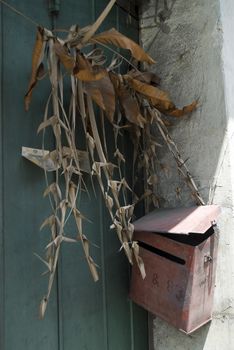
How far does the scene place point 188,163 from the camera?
1.58 meters

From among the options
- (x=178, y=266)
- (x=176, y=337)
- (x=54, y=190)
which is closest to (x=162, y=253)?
(x=178, y=266)

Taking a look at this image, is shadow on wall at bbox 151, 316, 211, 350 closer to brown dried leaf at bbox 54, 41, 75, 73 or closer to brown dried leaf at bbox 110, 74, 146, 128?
brown dried leaf at bbox 110, 74, 146, 128

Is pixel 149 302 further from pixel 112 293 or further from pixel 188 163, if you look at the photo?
pixel 188 163

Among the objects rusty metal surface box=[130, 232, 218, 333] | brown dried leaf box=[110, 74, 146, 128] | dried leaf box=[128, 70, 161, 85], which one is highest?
dried leaf box=[128, 70, 161, 85]

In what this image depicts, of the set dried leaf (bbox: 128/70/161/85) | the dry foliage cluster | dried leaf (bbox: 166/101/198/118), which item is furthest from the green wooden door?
dried leaf (bbox: 166/101/198/118)

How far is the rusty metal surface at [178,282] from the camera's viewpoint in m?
1.34

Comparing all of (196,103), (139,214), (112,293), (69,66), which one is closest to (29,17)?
(69,66)

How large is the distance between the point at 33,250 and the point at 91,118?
37 centimetres

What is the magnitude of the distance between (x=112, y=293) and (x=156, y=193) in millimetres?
359

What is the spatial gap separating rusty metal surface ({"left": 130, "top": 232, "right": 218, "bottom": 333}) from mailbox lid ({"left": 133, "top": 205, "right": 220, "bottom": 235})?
43 millimetres

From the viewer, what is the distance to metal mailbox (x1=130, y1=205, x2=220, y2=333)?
133 centimetres

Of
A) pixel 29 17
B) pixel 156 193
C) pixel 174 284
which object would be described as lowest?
pixel 174 284

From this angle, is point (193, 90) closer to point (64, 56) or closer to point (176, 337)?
point (64, 56)

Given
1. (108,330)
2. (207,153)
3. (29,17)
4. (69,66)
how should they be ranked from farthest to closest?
1. (207,153)
2. (108,330)
3. (29,17)
4. (69,66)
